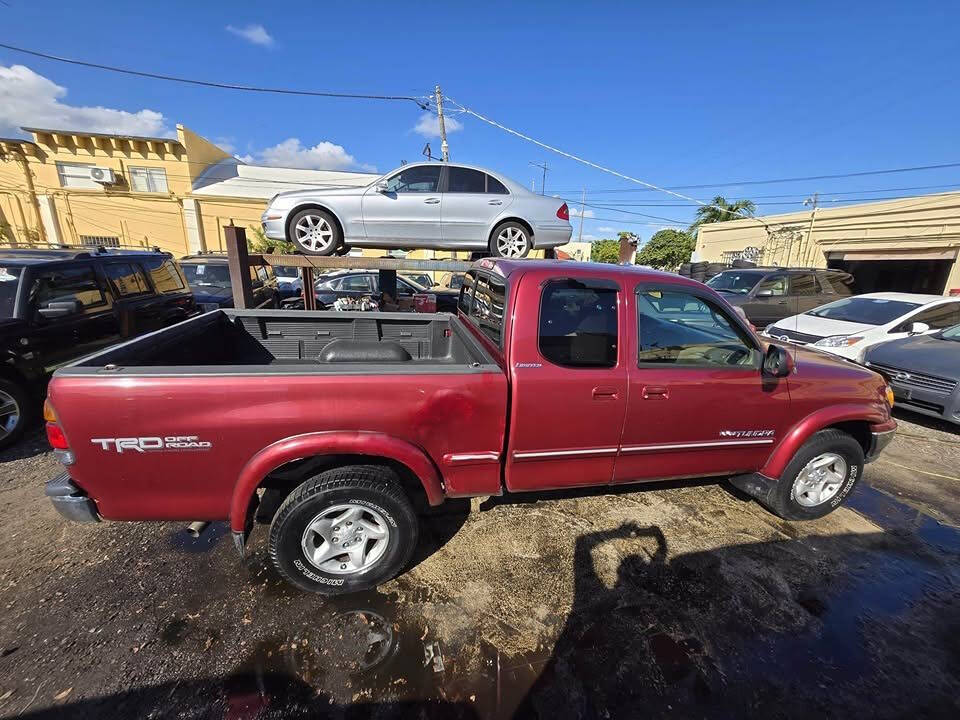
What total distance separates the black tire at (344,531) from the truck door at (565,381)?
2.38 feet

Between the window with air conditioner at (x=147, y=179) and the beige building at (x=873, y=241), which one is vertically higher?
the window with air conditioner at (x=147, y=179)

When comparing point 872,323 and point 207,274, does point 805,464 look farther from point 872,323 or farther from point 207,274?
point 207,274

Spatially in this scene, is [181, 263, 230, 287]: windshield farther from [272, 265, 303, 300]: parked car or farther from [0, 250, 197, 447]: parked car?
[0, 250, 197, 447]: parked car

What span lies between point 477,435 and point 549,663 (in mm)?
1200

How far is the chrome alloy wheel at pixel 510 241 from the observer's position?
524 centimetres

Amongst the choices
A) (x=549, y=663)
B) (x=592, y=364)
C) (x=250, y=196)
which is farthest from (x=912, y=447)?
(x=250, y=196)

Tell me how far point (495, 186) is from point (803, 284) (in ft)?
29.0

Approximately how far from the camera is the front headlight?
6282 millimetres

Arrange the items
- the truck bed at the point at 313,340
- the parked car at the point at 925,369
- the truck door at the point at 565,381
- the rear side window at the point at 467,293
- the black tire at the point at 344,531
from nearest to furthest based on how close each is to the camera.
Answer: the black tire at the point at 344,531 → the truck door at the point at 565,381 → the truck bed at the point at 313,340 → the rear side window at the point at 467,293 → the parked car at the point at 925,369

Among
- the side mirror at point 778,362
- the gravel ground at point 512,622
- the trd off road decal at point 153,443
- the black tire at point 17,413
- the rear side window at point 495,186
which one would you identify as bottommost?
the gravel ground at point 512,622

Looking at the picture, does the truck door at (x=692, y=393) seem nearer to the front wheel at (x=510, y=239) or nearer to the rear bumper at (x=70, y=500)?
the front wheel at (x=510, y=239)

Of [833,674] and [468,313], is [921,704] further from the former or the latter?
[468,313]

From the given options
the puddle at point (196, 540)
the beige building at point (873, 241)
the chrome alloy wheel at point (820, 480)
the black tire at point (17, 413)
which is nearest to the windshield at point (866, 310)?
the chrome alloy wheel at point (820, 480)

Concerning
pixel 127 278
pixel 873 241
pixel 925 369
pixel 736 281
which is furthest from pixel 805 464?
pixel 873 241
